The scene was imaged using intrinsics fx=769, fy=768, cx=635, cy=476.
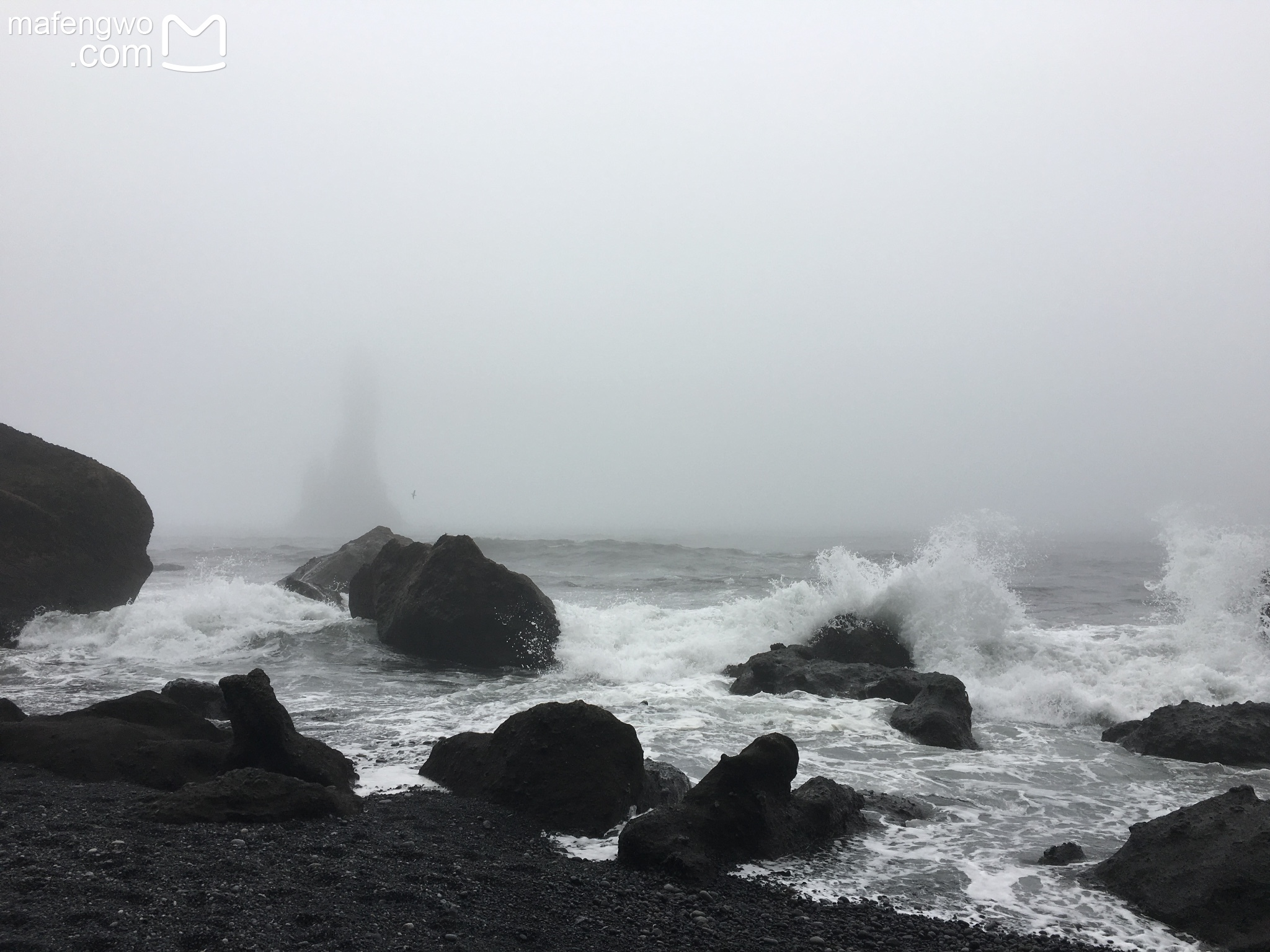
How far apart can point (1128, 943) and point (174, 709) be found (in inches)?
314

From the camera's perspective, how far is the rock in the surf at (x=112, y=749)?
6348 millimetres

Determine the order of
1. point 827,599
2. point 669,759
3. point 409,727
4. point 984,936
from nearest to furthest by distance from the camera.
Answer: point 984,936 → point 669,759 → point 409,727 → point 827,599

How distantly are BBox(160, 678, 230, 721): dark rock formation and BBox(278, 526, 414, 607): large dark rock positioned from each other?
9.59 meters

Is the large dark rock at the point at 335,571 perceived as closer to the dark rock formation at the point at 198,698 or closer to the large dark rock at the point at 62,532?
the large dark rock at the point at 62,532

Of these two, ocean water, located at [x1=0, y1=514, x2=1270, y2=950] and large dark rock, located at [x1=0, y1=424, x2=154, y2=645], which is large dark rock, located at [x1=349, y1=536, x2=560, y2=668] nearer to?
ocean water, located at [x1=0, y1=514, x2=1270, y2=950]

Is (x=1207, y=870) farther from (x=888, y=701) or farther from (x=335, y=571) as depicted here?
(x=335, y=571)

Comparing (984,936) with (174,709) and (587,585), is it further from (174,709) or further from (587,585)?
(587,585)

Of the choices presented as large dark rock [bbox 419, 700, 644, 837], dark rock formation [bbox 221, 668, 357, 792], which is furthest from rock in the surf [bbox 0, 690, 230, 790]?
large dark rock [bbox 419, 700, 644, 837]

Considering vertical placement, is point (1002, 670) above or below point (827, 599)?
below

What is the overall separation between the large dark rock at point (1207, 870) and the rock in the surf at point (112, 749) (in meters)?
7.01

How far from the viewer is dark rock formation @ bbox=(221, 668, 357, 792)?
20.7 feet

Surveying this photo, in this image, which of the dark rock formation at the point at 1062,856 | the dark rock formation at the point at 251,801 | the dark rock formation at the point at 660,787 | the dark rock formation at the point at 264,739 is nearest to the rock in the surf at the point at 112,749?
the dark rock formation at the point at 264,739

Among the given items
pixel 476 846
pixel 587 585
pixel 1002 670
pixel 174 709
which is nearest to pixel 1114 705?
pixel 1002 670

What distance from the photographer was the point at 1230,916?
4.67m
